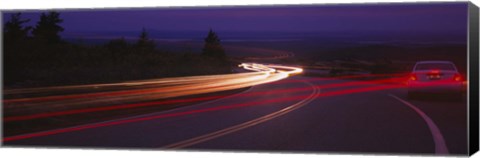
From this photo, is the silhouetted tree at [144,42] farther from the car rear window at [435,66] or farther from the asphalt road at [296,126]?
the car rear window at [435,66]

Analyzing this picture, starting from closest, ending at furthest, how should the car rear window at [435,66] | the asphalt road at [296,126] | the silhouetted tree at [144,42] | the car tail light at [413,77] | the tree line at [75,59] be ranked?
the asphalt road at [296,126]
the car rear window at [435,66]
the car tail light at [413,77]
the silhouetted tree at [144,42]
the tree line at [75,59]

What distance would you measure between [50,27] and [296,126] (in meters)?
6.11

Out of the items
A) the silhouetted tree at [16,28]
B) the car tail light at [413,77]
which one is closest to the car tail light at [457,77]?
the car tail light at [413,77]

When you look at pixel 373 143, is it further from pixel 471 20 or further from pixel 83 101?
pixel 83 101

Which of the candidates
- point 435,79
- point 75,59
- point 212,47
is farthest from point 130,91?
point 435,79

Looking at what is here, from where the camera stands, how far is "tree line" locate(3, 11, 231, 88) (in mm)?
17484

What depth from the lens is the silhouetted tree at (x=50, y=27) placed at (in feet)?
57.1

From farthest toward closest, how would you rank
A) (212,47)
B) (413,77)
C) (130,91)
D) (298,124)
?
(130,91) → (212,47) → (413,77) → (298,124)

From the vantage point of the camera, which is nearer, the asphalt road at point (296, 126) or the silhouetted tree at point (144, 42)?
the asphalt road at point (296, 126)

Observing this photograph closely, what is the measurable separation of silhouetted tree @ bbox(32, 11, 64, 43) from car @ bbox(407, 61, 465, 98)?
7766 millimetres

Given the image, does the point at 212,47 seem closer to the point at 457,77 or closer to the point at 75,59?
the point at 75,59

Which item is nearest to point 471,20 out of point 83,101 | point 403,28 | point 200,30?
point 403,28

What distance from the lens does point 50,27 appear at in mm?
17734

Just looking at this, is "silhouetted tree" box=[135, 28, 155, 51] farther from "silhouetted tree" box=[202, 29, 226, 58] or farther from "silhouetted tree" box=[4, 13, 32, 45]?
"silhouetted tree" box=[4, 13, 32, 45]
